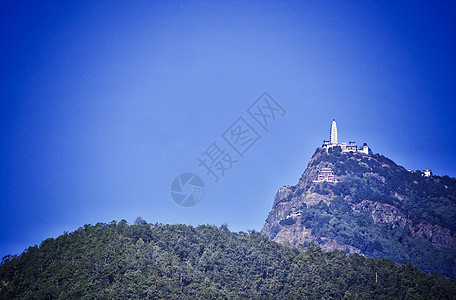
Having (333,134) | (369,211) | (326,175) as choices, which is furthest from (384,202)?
(333,134)

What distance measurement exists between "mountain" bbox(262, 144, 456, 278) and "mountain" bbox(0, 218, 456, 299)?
24.7 meters

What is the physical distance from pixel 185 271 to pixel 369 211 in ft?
181

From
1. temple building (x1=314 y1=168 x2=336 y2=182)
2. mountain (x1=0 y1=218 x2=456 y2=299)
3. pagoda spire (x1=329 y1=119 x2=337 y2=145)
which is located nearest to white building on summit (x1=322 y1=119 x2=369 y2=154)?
pagoda spire (x1=329 y1=119 x2=337 y2=145)

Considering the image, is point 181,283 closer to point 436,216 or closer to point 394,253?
point 394,253

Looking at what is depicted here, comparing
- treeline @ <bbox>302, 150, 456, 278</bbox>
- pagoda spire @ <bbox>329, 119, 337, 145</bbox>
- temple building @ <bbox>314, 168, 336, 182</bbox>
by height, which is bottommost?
treeline @ <bbox>302, 150, 456, 278</bbox>

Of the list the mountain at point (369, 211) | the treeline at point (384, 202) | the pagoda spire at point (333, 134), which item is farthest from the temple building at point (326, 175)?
the pagoda spire at point (333, 134)

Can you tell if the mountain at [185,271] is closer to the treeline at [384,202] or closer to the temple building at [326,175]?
the treeline at [384,202]

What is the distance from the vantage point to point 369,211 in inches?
3738

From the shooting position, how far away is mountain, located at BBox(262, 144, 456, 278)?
278 ft

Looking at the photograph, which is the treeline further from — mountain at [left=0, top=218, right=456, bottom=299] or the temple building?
mountain at [left=0, top=218, right=456, bottom=299]

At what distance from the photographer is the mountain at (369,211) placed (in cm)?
8475

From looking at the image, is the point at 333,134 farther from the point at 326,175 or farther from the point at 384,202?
the point at 384,202

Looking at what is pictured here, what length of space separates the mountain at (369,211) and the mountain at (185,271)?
81.0 feet

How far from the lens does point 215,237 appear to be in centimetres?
5788
